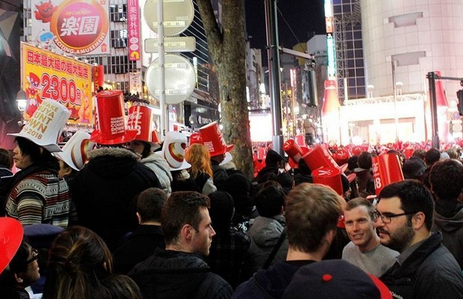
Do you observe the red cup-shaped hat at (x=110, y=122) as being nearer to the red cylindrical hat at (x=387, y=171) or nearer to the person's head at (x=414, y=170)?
the red cylindrical hat at (x=387, y=171)

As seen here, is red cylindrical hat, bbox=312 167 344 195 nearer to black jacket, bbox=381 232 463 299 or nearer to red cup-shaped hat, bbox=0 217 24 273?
black jacket, bbox=381 232 463 299

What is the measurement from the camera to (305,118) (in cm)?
8844

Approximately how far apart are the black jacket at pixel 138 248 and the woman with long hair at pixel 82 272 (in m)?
1.19

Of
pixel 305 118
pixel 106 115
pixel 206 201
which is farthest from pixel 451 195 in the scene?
pixel 305 118

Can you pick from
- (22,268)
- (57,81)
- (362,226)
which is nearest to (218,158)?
(362,226)

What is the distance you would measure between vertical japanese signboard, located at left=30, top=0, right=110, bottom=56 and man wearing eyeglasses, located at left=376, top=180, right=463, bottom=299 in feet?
100

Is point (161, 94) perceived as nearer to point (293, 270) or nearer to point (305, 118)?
point (293, 270)

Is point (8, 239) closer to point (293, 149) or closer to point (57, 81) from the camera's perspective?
point (293, 149)

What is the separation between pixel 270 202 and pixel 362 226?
41.0 inches

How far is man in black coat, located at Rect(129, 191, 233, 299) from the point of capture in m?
2.83

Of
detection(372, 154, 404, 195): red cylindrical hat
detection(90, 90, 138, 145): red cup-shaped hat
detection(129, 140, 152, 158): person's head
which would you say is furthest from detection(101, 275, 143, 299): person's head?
detection(129, 140, 152, 158): person's head

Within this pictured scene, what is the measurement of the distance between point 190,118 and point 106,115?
92.1 m

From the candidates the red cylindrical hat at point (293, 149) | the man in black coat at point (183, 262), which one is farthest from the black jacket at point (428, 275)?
the red cylindrical hat at point (293, 149)

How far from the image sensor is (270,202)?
455cm
